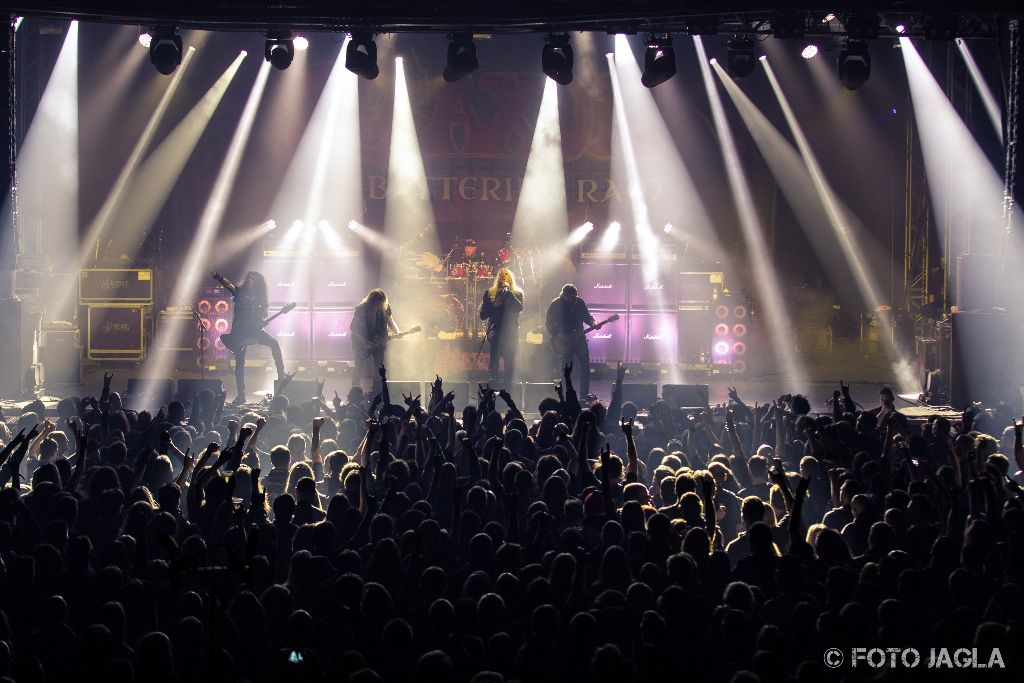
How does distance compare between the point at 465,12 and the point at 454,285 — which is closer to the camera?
the point at 465,12

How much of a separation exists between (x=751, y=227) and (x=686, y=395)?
11641mm

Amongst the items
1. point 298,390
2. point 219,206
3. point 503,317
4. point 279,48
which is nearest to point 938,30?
point 503,317

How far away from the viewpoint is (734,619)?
13.7 feet

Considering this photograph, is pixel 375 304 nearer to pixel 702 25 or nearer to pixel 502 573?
pixel 702 25

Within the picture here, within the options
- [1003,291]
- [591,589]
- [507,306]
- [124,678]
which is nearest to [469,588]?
[591,589]

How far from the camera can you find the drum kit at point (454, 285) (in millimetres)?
19188

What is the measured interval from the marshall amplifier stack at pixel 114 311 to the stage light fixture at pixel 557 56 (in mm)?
10419

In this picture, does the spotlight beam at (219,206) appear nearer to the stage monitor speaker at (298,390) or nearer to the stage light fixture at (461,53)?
the stage monitor speaker at (298,390)

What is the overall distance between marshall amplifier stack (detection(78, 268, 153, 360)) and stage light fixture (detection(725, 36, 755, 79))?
12010 millimetres

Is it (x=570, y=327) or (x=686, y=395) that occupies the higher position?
(x=570, y=327)

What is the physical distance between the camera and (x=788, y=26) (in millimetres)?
10648

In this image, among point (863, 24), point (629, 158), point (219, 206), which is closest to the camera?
point (863, 24)

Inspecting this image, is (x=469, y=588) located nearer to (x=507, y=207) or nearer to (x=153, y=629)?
(x=153, y=629)

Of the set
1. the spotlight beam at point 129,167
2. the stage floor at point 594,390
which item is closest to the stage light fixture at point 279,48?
the stage floor at point 594,390
